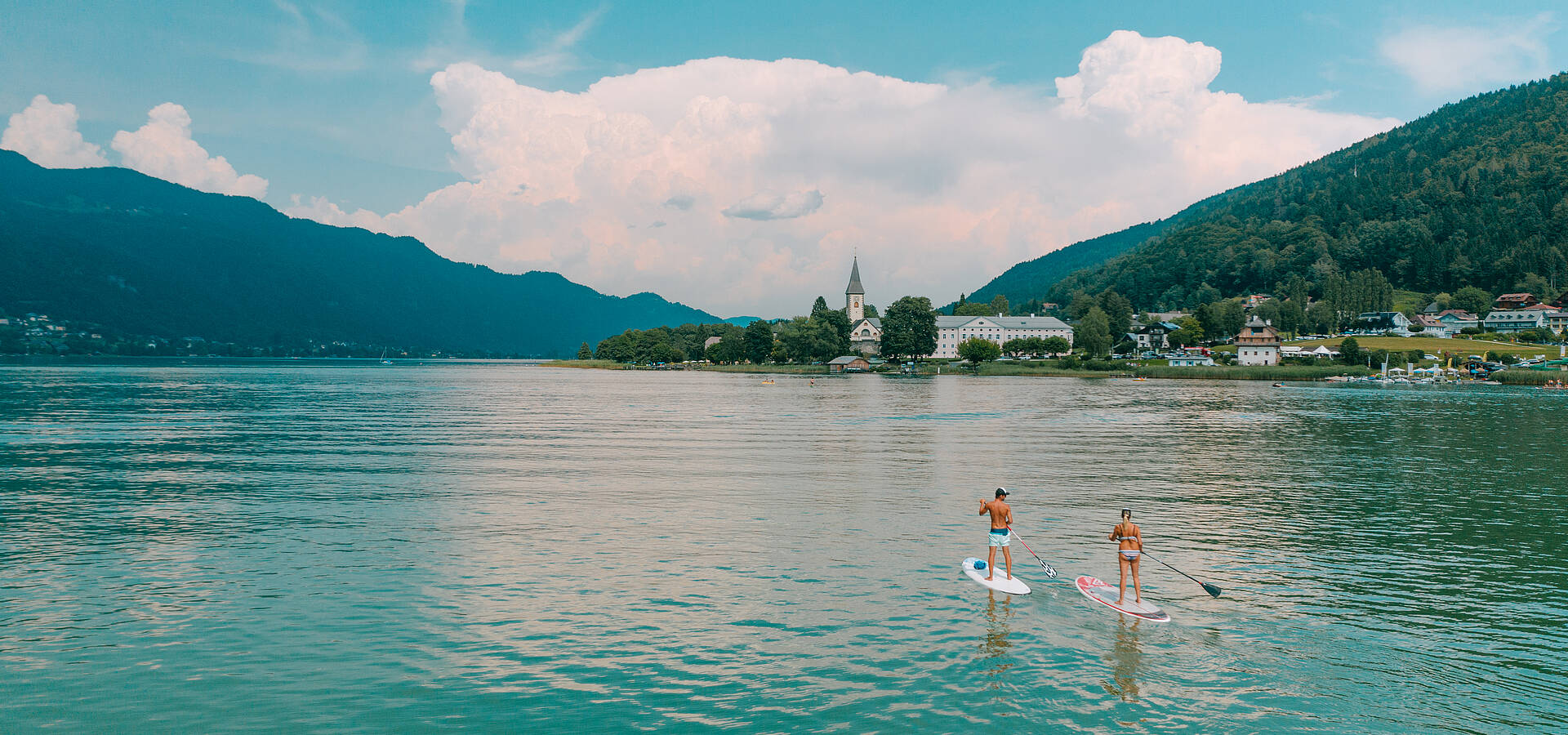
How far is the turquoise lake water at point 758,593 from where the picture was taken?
1548 cm

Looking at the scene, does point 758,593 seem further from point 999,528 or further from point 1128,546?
point 1128,546

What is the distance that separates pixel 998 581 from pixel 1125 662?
525cm

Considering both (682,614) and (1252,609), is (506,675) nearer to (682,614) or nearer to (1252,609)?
(682,614)

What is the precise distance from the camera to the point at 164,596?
2180 centimetres

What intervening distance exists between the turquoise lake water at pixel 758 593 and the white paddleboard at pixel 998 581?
47 cm

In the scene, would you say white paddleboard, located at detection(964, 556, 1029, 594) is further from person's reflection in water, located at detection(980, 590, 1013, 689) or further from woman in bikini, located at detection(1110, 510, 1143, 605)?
woman in bikini, located at detection(1110, 510, 1143, 605)

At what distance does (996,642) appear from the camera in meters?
19.0

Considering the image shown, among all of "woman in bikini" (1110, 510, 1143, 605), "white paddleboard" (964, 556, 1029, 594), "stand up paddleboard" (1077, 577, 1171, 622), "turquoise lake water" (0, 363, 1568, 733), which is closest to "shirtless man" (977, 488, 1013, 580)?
"white paddleboard" (964, 556, 1029, 594)

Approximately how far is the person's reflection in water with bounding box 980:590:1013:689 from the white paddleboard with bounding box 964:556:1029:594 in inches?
7.5

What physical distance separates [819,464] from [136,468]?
35.9 meters

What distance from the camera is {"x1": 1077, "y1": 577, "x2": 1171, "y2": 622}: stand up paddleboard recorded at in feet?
67.3

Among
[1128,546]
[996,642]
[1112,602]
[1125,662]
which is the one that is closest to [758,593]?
[996,642]

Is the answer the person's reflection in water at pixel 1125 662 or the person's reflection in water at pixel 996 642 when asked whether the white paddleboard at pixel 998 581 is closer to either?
the person's reflection in water at pixel 996 642

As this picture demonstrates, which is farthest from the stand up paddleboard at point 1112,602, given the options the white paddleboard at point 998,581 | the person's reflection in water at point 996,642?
the person's reflection in water at point 996,642
